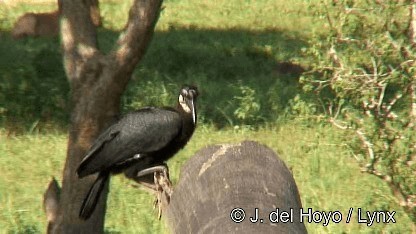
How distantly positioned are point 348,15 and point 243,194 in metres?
3.80

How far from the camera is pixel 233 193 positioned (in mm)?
4312

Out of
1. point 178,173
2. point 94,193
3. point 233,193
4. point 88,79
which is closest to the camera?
point 233,193

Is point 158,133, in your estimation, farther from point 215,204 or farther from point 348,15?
point 348,15

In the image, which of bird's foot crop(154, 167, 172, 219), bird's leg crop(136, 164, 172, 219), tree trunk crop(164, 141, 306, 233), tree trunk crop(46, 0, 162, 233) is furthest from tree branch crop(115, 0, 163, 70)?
tree trunk crop(164, 141, 306, 233)

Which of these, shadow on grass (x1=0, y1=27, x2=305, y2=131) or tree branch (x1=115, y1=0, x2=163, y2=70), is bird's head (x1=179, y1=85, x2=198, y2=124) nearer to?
tree branch (x1=115, y1=0, x2=163, y2=70)

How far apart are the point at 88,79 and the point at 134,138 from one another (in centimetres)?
109

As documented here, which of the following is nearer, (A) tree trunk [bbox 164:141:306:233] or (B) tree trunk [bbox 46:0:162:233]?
(A) tree trunk [bbox 164:141:306:233]

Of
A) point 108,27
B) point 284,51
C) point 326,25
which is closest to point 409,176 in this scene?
point 326,25

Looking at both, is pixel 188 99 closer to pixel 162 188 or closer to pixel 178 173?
pixel 162 188

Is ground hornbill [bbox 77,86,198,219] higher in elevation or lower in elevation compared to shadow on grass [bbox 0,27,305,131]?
lower

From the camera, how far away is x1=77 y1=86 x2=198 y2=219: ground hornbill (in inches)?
241

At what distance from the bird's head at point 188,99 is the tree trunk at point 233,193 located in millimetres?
1230

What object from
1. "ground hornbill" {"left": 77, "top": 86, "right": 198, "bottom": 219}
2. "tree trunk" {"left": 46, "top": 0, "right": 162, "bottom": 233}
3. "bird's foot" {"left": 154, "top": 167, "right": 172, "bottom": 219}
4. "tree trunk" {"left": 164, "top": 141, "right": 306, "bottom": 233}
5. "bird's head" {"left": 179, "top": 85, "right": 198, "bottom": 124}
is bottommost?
"tree trunk" {"left": 164, "top": 141, "right": 306, "bottom": 233}

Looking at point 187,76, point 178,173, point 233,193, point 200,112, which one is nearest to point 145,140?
point 233,193
